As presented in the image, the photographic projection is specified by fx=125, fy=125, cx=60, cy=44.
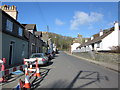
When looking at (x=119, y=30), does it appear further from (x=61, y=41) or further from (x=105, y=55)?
(x=61, y=41)

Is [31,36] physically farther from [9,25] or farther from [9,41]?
[9,41]

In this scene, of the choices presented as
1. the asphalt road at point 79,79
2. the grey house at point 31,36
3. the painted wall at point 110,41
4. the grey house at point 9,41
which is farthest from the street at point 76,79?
the painted wall at point 110,41

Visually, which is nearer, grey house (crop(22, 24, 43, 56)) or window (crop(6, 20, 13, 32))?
window (crop(6, 20, 13, 32))

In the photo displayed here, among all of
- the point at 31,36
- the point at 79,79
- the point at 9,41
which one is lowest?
the point at 79,79

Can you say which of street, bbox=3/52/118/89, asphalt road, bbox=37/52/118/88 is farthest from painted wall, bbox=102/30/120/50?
asphalt road, bbox=37/52/118/88

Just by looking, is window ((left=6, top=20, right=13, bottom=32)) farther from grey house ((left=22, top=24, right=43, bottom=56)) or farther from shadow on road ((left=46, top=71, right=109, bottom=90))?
shadow on road ((left=46, top=71, right=109, bottom=90))

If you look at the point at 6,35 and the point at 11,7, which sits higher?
the point at 11,7

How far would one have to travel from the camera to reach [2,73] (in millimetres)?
5371

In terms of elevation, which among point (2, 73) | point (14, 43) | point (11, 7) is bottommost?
point (2, 73)

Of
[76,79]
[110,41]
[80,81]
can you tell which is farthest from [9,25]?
[110,41]

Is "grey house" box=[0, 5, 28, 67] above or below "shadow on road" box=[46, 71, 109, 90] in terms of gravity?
above

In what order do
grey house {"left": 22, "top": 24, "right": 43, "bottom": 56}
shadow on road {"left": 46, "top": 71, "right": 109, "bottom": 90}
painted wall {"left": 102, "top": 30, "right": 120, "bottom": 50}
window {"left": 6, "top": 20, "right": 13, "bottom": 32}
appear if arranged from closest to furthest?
shadow on road {"left": 46, "top": 71, "right": 109, "bottom": 90} → window {"left": 6, "top": 20, "right": 13, "bottom": 32} → grey house {"left": 22, "top": 24, "right": 43, "bottom": 56} → painted wall {"left": 102, "top": 30, "right": 120, "bottom": 50}

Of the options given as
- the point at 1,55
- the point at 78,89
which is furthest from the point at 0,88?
the point at 1,55

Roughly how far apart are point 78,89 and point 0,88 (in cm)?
359
